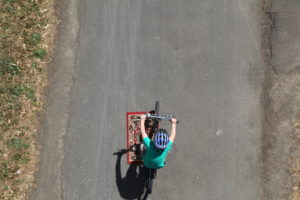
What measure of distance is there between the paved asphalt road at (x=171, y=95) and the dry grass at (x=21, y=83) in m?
0.51

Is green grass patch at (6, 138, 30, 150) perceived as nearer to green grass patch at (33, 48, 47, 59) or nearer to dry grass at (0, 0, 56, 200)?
dry grass at (0, 0, 56, 200)

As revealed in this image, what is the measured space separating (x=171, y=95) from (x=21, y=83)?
4.15 meters

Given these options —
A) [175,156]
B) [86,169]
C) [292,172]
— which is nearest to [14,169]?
[86,169]

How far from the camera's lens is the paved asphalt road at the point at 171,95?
31.2 ft

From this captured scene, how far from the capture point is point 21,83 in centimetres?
978

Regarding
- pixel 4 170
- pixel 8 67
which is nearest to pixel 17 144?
pixel 4 170

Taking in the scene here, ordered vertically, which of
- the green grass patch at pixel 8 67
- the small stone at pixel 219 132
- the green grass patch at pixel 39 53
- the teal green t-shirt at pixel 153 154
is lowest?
the teal green t-shirt at pixel 153 154

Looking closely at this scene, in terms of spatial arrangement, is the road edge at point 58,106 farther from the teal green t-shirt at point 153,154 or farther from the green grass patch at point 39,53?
the teal green t-shirt at point 153,154

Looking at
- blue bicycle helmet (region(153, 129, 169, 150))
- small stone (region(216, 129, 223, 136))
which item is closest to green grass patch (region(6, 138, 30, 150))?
blue bicycle helmet (region(153, 129, 169, 150))

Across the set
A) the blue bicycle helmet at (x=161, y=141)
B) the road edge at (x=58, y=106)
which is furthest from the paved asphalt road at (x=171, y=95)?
the blue bicycle helmet at (x=161, y=141)

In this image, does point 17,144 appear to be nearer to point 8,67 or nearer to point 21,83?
point 21,83

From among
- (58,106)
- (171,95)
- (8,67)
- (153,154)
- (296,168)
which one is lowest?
(296,168)

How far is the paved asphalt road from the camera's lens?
9.52 m

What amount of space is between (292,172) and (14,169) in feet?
24.5
